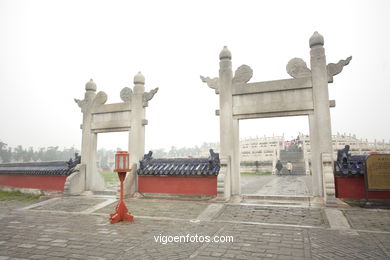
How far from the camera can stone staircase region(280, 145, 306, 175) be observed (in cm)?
2533

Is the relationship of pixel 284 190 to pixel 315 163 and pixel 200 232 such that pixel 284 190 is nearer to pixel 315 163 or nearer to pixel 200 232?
pixel 315 163

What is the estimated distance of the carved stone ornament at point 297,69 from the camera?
8.62 m

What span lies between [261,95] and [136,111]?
502cm

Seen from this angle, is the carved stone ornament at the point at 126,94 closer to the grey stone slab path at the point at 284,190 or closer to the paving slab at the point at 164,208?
the paving slab at the point at 164,208

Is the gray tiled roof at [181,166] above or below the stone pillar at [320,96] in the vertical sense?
below

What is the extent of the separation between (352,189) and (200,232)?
5.18 m

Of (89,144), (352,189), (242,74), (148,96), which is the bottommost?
(352,189)

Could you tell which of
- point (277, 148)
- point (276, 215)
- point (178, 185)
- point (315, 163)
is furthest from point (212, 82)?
point (277, 148)

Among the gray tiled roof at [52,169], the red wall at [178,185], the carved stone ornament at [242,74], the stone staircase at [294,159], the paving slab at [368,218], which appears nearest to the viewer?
the paving slab at [368,218]

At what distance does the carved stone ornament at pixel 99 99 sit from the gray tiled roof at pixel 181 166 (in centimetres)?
336

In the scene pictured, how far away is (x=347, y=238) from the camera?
181 inches

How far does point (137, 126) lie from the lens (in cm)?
1044

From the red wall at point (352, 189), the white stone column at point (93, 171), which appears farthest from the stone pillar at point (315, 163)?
the white stone column at point (93, 171)

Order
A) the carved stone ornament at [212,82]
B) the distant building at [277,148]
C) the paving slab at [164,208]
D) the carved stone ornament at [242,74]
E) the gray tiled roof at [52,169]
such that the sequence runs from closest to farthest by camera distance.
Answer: the paving slab at [164,208] < the carved stone ornament at [242,74] < the carved stone ornament at [212,82] < the gray tiled roof at [52,169] < the distant building at [277,148]
